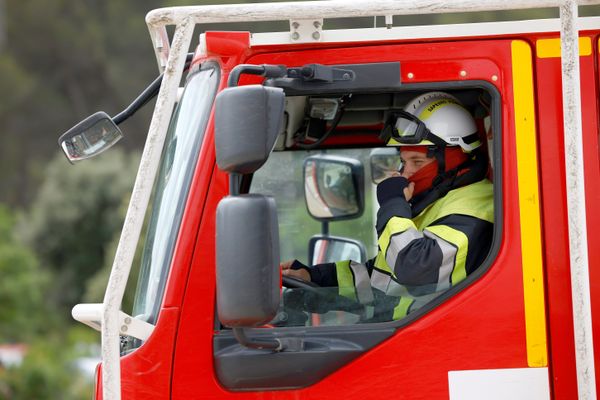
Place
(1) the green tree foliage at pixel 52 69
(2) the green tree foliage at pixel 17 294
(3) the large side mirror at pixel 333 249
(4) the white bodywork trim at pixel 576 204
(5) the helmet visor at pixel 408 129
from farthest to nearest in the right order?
(1) the green tree foliage at pixel 52 69 → (2) the green tree foliage at pixel 17 294 → (3) the large side mirror at pixel 333 249 → (5) the helmet visor at pixel 408 129 → (4) the white bodywork trim at pixel 576 204

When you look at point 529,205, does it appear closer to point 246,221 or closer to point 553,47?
point 553,47

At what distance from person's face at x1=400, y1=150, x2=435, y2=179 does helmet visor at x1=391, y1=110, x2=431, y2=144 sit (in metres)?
0.08

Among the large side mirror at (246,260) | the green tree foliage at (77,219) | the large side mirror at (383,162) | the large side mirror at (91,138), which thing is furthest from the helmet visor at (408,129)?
the green tree foliage at (77,219)

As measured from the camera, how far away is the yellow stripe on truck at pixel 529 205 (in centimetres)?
281

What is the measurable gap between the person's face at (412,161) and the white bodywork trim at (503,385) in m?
0.73

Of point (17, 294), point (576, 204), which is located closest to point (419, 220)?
point (576, 204)

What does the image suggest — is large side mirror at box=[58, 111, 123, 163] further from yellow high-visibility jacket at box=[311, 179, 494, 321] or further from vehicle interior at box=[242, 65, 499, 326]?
yellow high-visibility jacket at box=[311, 179, 494, 321]

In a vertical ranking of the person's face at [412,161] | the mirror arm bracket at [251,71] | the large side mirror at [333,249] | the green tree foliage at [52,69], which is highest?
the green tree foliage at [52,69]

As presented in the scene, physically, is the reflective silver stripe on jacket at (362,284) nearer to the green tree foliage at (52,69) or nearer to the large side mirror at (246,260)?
the large side mirror at (246,260)

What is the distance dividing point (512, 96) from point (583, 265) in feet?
1.77

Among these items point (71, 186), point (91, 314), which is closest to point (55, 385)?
point (91, 314)

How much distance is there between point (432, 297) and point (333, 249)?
1.58m

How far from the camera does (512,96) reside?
2938 millimetres

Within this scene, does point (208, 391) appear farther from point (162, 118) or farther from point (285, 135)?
point (285, 135)
